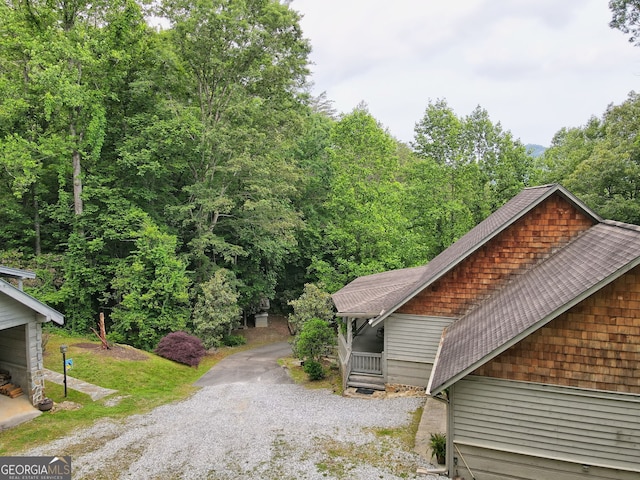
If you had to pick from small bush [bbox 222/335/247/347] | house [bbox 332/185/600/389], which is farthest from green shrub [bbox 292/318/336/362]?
small bush [bbox 222/335/247/347]

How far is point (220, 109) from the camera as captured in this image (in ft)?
82.9

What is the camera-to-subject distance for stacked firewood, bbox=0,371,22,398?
1280cm

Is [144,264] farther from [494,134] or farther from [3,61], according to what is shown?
[494,134]

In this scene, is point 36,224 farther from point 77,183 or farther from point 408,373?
point 408,373

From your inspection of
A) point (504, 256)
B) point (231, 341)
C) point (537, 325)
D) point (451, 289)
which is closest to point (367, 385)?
point (451, 289)

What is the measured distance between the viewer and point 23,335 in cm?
1280

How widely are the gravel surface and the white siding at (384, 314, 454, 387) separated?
3.07 ft

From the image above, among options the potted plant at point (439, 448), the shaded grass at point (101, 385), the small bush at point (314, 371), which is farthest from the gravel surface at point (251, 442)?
the small bush at point (314, 371)

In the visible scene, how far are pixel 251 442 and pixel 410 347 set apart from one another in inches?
263

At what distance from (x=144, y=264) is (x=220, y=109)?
36.3 feet

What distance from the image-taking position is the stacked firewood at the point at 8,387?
12.8 metres

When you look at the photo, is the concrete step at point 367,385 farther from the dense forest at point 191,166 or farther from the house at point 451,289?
the dense forest at point 191,166

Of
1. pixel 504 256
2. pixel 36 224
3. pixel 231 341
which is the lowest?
pixel 231 341

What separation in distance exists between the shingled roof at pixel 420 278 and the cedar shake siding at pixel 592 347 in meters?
4.46
